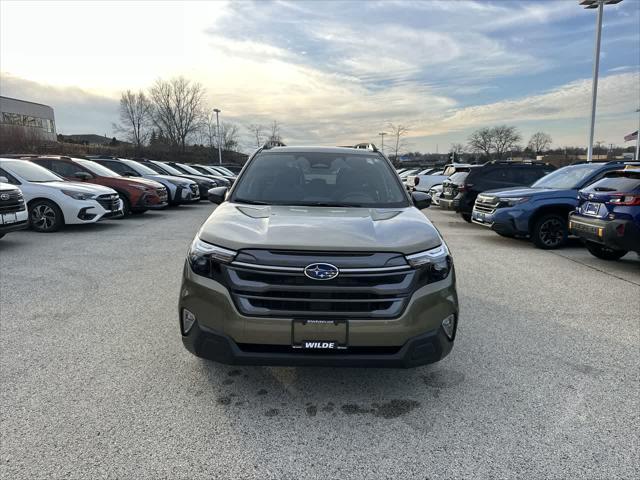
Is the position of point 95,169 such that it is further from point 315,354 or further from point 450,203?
point 315,354

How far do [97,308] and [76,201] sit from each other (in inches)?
238

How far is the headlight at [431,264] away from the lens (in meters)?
2.88

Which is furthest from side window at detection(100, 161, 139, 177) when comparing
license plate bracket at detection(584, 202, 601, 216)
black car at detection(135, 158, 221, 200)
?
license plate bracket at detection(584, 202, 601, 216)

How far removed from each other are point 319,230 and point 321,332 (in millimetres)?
694

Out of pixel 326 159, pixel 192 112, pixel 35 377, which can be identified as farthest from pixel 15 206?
pixel 192 112

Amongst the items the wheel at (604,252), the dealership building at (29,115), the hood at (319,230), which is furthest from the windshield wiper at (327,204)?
the dealership building at (29,115)

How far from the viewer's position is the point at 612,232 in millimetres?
6492

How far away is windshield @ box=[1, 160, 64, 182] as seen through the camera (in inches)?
395

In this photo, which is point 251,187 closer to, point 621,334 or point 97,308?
point 97,308

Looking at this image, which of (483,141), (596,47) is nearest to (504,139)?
(483,141)

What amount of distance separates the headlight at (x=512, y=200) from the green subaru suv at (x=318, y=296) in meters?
6.83

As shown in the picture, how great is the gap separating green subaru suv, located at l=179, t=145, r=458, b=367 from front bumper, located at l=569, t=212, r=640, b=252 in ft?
15.5

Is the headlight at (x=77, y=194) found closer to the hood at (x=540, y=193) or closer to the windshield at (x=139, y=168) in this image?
the windshield at (x=139, y=168)

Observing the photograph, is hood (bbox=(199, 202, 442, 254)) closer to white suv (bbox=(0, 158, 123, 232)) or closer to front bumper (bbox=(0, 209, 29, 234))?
front bumper (bbox=(0, 209, 29, 234))
